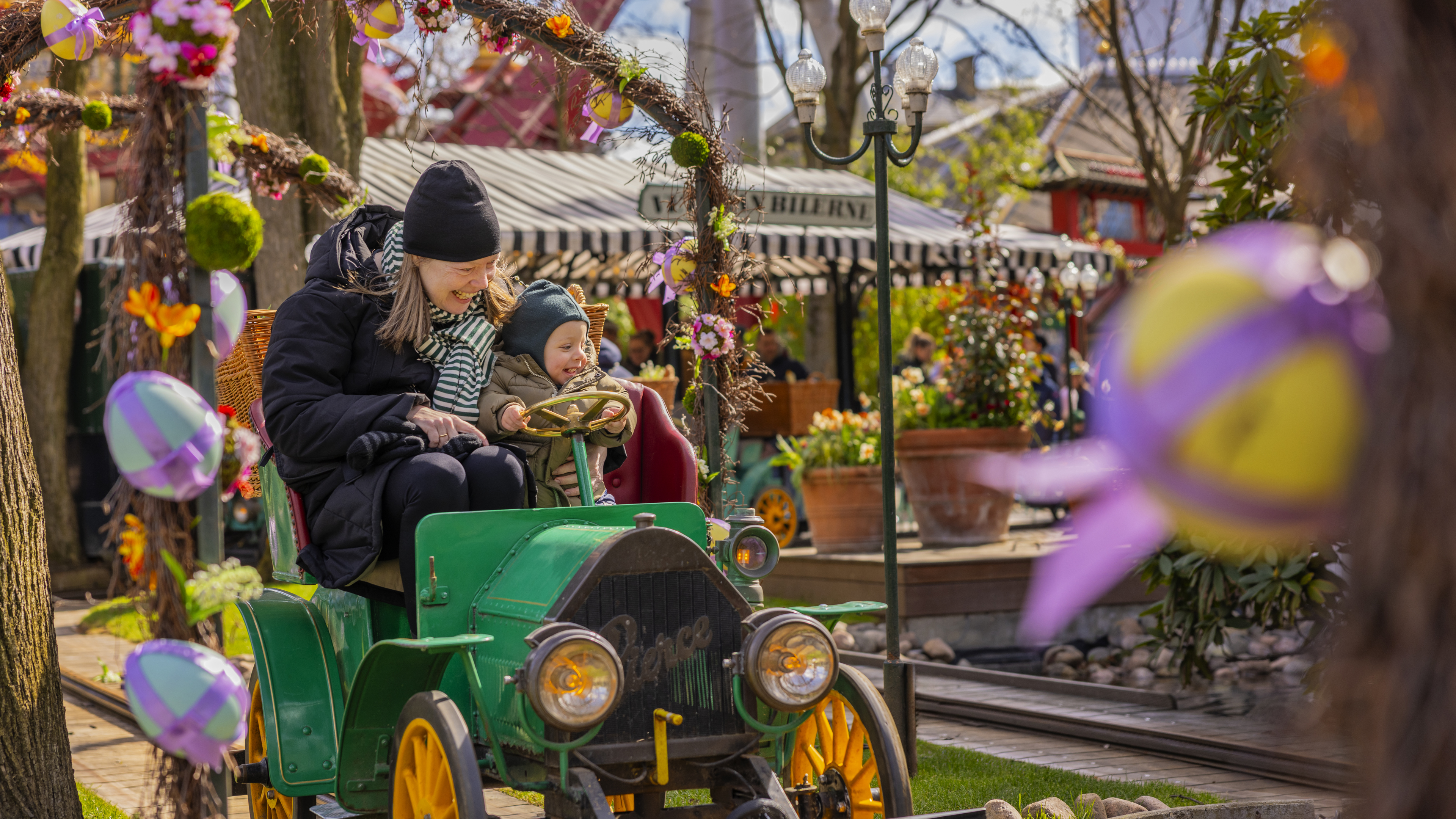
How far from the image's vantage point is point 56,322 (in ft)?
35.9

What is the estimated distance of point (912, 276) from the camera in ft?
56.5

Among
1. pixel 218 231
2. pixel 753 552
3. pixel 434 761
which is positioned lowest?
pixel 434 761

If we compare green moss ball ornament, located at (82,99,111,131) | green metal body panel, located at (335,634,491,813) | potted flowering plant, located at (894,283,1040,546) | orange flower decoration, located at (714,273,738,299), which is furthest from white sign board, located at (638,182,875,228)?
green metal body panel, located at (335,634,491,813)

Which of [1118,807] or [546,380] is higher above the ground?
[546,380]

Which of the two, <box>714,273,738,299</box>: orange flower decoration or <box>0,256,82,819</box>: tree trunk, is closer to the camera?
<box>0,256,82,819</box>: tree trunk

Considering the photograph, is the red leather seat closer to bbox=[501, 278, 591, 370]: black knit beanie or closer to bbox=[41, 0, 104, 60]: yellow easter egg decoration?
bbox=[501, 278, 591, 370]: black knit beanie

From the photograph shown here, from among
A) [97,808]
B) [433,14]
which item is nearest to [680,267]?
[433,14]

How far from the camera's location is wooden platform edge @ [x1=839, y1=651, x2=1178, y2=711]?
6.65 m

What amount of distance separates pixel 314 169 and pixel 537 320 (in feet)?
9.59

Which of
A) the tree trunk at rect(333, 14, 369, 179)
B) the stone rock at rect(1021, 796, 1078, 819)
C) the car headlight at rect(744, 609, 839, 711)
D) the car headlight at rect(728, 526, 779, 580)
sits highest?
the tree trunk at rect(333, 14, 369, 179)

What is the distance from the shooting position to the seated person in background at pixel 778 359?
504 inches

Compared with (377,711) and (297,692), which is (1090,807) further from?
(297,692)

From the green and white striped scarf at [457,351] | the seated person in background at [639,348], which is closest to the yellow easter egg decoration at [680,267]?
the green and white striped scarf at [457,351]

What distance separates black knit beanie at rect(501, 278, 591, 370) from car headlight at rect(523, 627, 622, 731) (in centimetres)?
120
